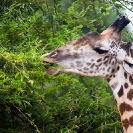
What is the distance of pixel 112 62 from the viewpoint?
5.24 m

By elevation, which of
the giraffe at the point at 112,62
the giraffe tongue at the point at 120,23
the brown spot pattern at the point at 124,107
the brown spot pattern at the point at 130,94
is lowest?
the brown spot pattern at the point at 124,107

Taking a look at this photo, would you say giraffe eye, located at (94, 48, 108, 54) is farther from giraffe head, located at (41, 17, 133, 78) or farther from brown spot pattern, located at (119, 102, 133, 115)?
brown spot pattern, located at (119, 102, 133, 115)

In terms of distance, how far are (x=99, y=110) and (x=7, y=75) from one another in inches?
71.6

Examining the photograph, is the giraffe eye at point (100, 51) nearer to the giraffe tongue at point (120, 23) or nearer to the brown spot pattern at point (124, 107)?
the giraffe tongue at point (120, 23)

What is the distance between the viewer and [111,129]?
20.4ft

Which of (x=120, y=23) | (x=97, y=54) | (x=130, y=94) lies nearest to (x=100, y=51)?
(x=97, y=54)

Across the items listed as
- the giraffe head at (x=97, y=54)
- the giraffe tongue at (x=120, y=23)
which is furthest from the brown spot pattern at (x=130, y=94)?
the giraffe tongue at (x=120, y=23)

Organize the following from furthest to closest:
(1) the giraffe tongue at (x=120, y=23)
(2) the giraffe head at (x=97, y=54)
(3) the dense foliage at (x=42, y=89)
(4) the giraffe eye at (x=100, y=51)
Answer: (1) the giraffe tongue at (x=120, y=23) → (4) the giraffe eye at (x=100, y=51) → (2) the giraffe head at (x=97, y=54) → (3) the dense foliage at (x=42, y=89)

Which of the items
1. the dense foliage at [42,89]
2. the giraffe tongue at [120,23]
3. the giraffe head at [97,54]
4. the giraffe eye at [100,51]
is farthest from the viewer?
the giraffe tongue at [120,23]

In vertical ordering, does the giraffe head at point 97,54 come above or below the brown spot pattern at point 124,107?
above

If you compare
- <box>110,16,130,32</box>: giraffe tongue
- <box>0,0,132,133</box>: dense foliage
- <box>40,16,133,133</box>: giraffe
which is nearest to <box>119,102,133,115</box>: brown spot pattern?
<box>40,16,133,133</box>: giraffe

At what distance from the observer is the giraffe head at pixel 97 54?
5.07 m

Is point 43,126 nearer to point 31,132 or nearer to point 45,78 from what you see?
point 31,132

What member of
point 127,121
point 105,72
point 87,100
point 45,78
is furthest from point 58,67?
point 87,100
